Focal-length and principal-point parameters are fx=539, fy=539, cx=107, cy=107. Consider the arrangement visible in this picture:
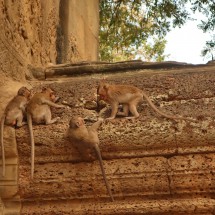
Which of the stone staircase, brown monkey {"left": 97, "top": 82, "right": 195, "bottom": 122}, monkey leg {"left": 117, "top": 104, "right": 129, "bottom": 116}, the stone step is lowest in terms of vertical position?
the stone step

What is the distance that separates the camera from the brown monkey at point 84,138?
2.73 m

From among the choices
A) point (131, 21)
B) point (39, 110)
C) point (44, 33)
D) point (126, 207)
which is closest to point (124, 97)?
point (39, 110)

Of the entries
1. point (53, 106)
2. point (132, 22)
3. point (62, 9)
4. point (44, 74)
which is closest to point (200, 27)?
point (132, 22)

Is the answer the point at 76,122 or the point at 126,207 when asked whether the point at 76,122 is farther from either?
the point at 126,207

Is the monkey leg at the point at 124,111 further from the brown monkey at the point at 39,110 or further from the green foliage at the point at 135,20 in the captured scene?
the green foliage at the point at 135,20

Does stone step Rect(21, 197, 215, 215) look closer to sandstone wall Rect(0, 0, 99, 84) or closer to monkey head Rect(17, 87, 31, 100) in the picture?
monkey head Rect(17, 87, 31, 100)

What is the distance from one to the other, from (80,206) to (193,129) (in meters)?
0.72

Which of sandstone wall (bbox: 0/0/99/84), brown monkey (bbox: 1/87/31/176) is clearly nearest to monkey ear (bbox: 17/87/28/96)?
brown monkey (bbox: 1/87/31/176)

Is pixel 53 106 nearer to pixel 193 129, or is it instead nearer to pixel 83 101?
pixel 83 101

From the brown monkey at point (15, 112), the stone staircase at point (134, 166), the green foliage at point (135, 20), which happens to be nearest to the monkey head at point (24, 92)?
the brown monkey at point (15, 112)

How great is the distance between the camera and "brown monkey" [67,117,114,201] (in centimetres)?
273

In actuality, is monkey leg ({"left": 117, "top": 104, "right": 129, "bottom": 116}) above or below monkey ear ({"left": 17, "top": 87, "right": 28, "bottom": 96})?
below

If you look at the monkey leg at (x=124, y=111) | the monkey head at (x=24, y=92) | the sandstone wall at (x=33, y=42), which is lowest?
the monkey leg at (x=124, y=111)

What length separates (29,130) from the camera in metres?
2.87
